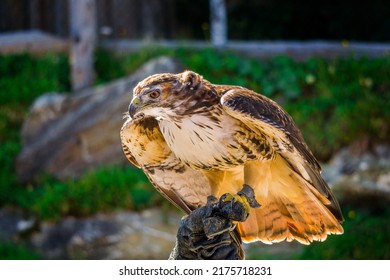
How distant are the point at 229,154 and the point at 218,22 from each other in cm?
587

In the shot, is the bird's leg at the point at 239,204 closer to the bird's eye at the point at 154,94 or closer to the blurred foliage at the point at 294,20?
the bird's eye at the point at 154,94

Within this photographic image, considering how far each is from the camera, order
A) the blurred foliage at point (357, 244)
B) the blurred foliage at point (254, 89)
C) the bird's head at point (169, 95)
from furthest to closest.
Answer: the blurred foliage at point (254, 89), the blurred foliage at point (357, 244), the bird's head at point (169, 95)

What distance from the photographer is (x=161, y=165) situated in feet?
10.7

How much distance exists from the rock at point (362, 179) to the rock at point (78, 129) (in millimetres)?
1603

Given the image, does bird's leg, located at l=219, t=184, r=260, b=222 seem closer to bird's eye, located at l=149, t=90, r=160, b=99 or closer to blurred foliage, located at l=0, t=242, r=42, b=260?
bird's eye, located at l=149, t=90, r=160, b=99

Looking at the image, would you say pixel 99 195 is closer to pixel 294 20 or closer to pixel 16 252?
pixel 16 252

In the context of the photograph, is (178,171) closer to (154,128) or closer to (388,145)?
(154,128)

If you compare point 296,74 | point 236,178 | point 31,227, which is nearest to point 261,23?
point 296,74

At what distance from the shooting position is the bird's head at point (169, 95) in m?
3.00

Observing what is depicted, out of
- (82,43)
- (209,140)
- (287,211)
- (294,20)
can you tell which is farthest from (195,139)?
(294,20)

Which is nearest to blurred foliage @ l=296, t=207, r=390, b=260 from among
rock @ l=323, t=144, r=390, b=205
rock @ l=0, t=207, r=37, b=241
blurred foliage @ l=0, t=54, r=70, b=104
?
rock @ l=323, t=144, r=390, b=205

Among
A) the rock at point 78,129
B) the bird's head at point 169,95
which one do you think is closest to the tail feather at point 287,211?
the bird's head at point 169,95

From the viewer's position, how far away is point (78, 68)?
28.5 feet

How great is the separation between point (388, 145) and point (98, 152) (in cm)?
233
